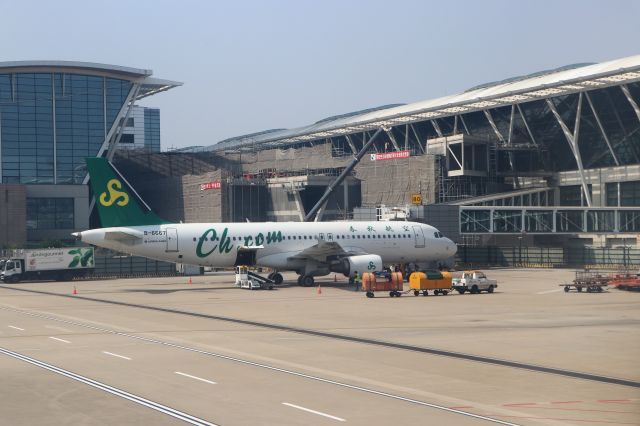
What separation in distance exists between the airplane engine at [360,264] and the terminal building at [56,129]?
6805 cm

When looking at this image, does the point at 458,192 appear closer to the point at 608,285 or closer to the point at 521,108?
the point at 521,108

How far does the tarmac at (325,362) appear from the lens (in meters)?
17.9

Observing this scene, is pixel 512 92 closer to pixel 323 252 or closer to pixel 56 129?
pixel 323 252

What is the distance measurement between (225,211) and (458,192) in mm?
33130

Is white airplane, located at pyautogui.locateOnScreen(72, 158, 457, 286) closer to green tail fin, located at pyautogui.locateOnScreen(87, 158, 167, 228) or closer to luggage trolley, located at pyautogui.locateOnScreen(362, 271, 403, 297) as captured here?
green tail fin, located at pyautogui.locateOnScreen(87, 158, 167, 228)

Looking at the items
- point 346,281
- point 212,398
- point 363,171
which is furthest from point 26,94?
point 212,398

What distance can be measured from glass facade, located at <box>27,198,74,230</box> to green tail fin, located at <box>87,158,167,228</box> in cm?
6429

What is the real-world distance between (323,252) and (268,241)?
12.8 ft

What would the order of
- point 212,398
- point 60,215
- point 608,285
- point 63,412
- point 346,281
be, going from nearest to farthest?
1. point 63,412
2. point 212,398
3. point 608,285
4. point 346,281
5. point 60,215

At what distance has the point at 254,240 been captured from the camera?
59.3 metres

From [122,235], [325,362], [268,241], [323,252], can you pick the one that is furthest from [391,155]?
[325,362]

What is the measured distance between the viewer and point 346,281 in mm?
65000

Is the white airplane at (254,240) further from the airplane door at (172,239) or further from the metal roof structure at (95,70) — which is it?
the metal roof structure at (95,70)

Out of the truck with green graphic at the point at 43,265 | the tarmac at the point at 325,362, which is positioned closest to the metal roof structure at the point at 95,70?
the truck with green graphic at the point at 43,265
